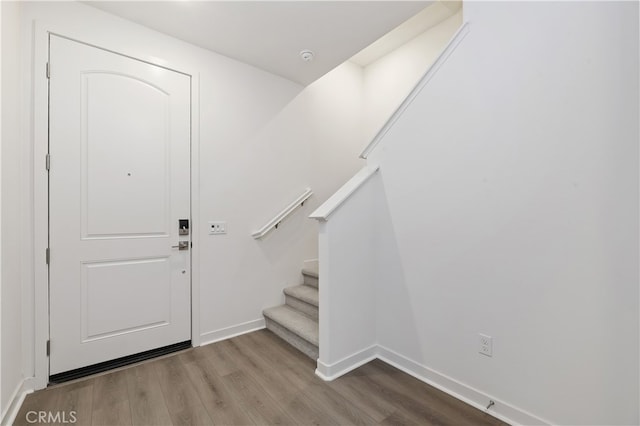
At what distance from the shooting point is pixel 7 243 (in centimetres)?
156

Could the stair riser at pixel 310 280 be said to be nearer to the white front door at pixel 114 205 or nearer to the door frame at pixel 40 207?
the white front door at pixel 114 205

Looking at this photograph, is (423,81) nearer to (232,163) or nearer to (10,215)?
(232,163)

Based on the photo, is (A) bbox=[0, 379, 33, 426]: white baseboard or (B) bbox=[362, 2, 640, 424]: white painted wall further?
(A) bbox=[0, 379, 33, 426]: white baseboard

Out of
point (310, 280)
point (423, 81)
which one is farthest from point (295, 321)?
point (423, 81)

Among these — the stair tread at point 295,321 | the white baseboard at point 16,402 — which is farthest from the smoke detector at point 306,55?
the white baseboard at point 16,402

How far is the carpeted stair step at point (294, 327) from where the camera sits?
222 cm

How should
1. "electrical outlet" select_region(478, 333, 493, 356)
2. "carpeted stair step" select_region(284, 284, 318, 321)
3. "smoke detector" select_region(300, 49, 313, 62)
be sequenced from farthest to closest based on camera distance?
"carpeted stair step" select_region(284, 284, 318, 321) < "smoke detector" select_region(300, 49, 313, 62) < "electrical outlet" select_region(478, 333, 493, 356)

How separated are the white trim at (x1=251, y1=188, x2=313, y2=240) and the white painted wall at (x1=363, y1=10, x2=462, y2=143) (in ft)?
3.16

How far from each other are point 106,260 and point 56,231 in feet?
1.13

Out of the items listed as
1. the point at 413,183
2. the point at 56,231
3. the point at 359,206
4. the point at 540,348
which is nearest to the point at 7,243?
the point at 56,231

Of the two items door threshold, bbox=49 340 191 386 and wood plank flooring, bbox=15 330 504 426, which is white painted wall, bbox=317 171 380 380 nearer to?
wood plank flooring, bbox=15 330 504 426

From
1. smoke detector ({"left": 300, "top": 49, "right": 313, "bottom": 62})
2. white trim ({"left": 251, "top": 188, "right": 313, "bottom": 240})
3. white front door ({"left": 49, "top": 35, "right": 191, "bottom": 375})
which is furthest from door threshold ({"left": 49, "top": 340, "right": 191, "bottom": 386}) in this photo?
smoke detector ({"left": 300, "top": 49, "right": 313, "bottom": 62})

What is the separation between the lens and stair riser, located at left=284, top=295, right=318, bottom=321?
Answer: 2561 millimetres

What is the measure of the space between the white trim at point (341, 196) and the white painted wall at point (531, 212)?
31 centimetres
